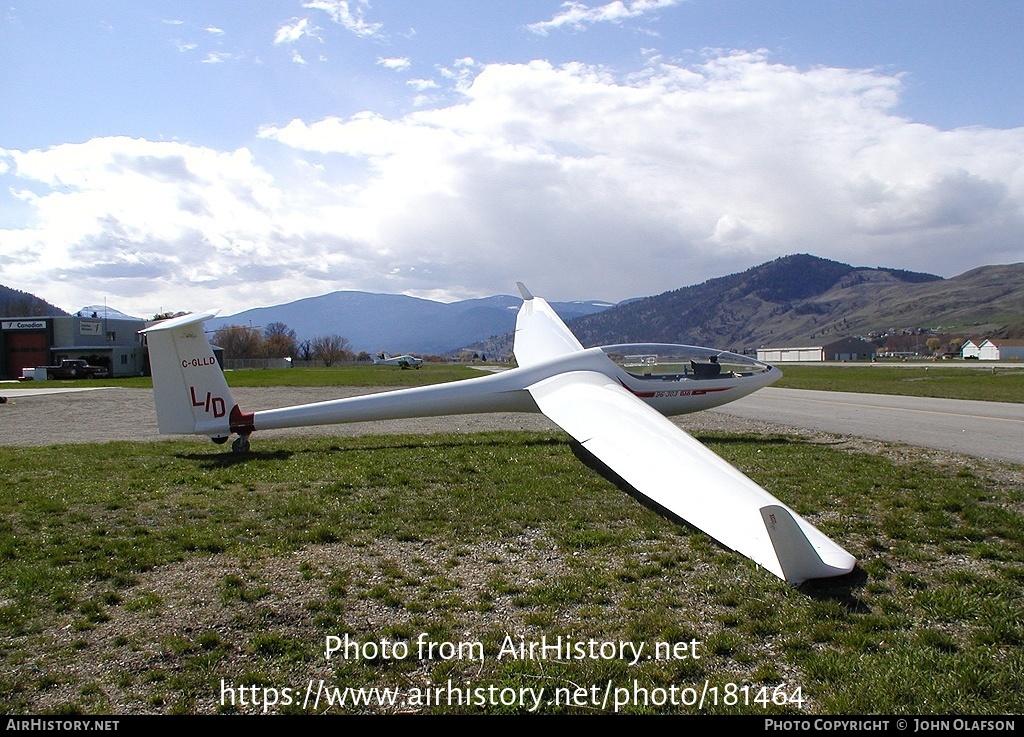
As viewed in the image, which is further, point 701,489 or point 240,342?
point 240,342

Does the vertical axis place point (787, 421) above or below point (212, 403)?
below

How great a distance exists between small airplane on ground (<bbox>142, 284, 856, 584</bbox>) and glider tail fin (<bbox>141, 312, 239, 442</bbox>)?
17 millimetres

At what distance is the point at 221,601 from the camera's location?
4820mm

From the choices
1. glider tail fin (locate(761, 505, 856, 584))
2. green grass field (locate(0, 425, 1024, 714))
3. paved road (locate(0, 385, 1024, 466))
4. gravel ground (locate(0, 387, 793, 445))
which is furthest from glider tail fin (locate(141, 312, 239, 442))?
glider tail fin (locate(761, 505, 856, 584))

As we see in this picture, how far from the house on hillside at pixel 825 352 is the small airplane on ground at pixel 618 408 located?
401ft

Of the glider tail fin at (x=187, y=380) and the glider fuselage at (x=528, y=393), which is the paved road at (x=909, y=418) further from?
the glider tail fin at (x=187, y=380)

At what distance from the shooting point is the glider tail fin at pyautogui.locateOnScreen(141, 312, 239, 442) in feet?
33.7

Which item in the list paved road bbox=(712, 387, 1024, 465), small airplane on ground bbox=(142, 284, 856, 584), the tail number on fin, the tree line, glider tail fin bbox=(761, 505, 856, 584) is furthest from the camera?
the tree line

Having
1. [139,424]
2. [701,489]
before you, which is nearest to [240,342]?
[139,424]

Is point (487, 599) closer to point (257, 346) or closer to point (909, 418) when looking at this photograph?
point (909, 418)

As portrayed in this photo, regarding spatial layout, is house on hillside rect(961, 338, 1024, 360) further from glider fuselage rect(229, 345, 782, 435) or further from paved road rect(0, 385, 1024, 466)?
glider fuselage rect(229, 345, 782, 435)

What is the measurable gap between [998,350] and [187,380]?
127 meters

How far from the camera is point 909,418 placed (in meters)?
16.1

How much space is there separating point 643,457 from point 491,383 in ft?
19.6
